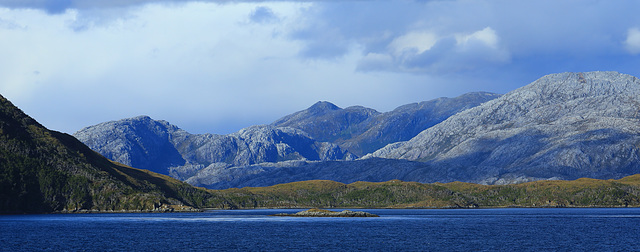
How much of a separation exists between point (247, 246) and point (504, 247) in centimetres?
5948

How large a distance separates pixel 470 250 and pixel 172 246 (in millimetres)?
67654

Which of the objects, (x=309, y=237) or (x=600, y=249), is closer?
(x=600, y=249)

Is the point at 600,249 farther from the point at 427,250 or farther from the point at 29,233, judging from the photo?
the point at 29,233

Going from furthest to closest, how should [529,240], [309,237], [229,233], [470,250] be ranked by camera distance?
[229,233]
[309,237]
[529,240]
[470,250]

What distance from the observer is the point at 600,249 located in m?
149

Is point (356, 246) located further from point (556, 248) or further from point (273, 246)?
point (556, 248)

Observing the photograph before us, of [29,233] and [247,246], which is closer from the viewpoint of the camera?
[247,246]

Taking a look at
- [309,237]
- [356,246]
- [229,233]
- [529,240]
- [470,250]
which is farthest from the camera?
[229,233]

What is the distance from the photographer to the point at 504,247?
506 ft

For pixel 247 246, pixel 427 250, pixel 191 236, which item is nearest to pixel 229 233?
pixel 191 236

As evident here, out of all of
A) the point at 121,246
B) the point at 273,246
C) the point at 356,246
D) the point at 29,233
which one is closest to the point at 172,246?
the point at 121,246

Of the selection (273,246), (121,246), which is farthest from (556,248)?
(121,246)

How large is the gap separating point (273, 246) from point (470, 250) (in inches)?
1771

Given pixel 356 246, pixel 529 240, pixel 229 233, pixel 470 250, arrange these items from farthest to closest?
pixel 229 233 → pixel 529 240 → pixel 356 246 → pixel 470 250
